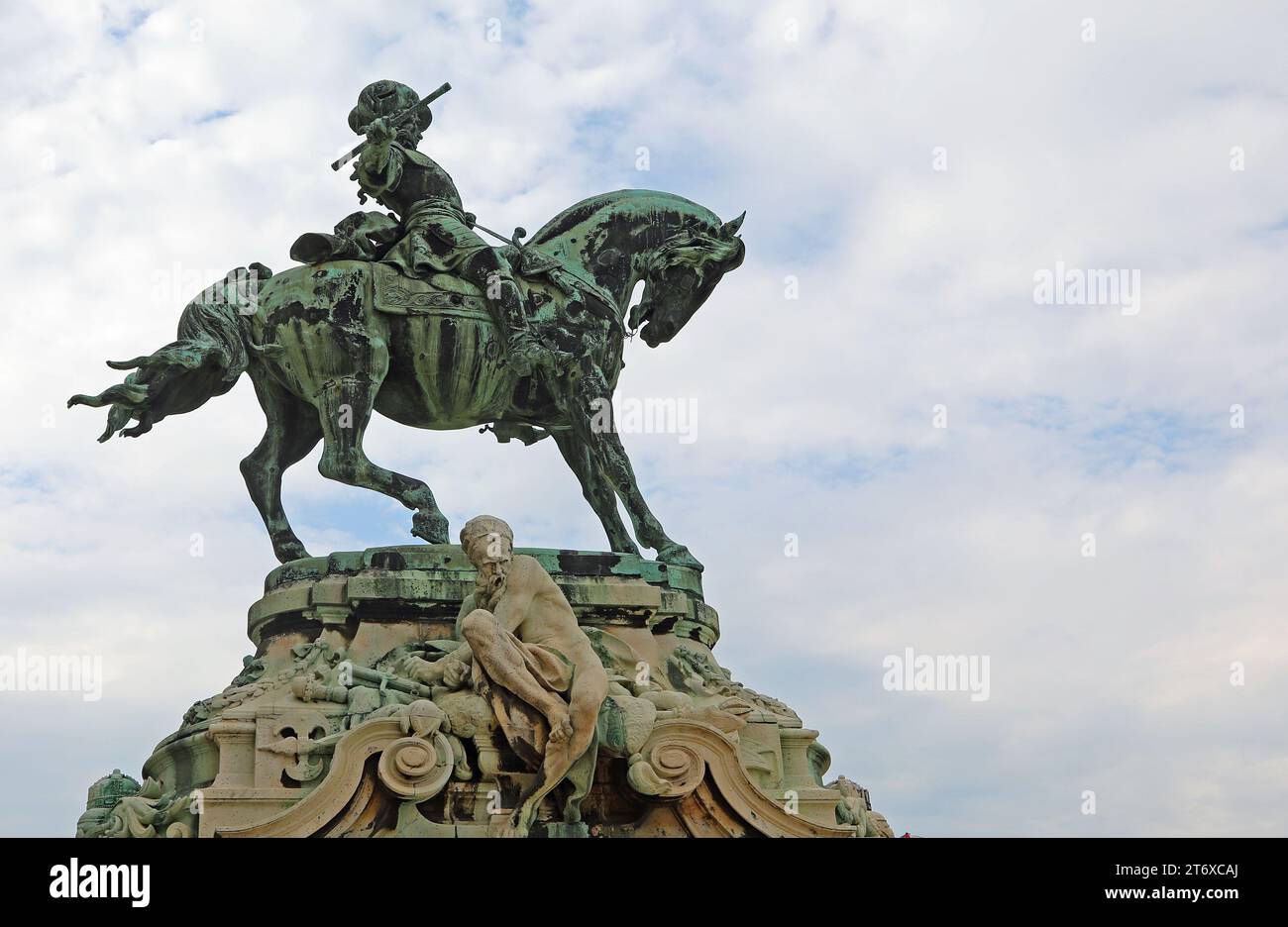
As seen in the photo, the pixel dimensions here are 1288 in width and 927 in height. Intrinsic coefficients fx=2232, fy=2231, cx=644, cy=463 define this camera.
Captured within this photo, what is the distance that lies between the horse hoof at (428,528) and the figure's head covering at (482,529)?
1.71 m

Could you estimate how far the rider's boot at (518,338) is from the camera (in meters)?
18.0

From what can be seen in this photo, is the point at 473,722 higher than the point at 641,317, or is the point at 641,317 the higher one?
the point at 641,317

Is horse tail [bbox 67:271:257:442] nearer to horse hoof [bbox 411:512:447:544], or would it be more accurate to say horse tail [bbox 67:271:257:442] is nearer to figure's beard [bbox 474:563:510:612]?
→ horse hoof [bbox 411:512:447:544]

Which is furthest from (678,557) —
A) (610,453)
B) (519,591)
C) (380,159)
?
(380,159)

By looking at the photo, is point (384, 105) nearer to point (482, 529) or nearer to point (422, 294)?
point (422, 294)

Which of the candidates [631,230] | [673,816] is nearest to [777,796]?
[673,816]

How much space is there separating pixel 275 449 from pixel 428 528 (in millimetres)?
1646

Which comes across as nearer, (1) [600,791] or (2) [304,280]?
(1) [600,791]

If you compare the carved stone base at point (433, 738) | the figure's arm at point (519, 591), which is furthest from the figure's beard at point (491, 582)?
the carved stone base at point (433, 738)

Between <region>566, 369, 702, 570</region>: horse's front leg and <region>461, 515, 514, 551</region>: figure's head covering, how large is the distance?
7.22 ft
